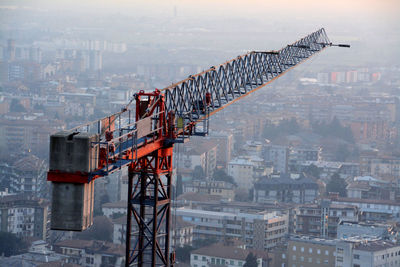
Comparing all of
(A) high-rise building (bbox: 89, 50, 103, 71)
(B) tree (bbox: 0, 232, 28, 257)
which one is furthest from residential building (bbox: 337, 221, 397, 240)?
(A) high-rise building (bbox: 89, 50, 103, 71)

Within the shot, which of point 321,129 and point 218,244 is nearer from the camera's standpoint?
point 218,244

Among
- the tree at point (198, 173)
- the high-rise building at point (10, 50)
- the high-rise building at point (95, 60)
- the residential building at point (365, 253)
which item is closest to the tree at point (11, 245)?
the residential building at point (365, 253)

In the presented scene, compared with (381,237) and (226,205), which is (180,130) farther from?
(226,205)

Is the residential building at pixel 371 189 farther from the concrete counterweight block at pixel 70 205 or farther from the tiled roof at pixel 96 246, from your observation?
the concrete counterweight block at pixel 70 205

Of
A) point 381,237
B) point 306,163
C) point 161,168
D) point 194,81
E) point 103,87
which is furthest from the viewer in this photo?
point 103,87

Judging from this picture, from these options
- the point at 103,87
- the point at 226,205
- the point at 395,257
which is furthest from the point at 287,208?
the point at 103,87

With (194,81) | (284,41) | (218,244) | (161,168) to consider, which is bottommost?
(218,244)

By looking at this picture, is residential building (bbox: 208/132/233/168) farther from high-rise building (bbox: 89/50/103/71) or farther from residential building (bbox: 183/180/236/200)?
high-rise building (bbox: 89/50/103/71)

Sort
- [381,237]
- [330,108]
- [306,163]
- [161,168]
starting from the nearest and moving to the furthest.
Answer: [161,168] < [381,237] < [306,163] < [330,108]
